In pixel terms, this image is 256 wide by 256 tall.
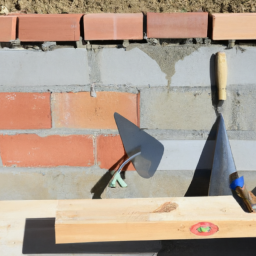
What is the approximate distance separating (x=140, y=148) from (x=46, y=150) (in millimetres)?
307

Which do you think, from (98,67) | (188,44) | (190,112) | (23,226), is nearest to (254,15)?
(188,44)

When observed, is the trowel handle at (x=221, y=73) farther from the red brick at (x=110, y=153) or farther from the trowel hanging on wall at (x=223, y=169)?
the red brick at (x=110, y=153)

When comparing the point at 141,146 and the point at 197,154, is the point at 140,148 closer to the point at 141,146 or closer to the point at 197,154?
the point at 141,146

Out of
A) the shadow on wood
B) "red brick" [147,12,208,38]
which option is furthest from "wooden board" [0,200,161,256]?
"red brick" [147,12,208,38]

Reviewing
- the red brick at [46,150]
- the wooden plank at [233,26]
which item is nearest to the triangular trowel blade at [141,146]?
Result: the red brick at [46,150]

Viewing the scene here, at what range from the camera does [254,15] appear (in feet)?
2.62

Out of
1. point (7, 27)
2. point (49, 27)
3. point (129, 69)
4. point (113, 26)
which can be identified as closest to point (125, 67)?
point (129, 69)

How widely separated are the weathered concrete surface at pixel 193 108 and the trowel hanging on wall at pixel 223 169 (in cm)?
4

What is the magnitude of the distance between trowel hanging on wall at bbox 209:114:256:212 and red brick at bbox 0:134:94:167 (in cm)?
40

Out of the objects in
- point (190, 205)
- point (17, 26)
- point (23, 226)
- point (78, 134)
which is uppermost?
point (17, 26)

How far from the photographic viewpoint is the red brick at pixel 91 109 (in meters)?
0.90

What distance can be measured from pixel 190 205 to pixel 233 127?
12.5 inches

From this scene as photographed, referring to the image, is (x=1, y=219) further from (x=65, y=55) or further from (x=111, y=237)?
(x=65, y=55)

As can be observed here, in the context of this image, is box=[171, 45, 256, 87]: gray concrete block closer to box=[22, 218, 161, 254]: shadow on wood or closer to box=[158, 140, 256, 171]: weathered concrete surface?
box=[158, 140, 256, 171]: weathered concrete surface
